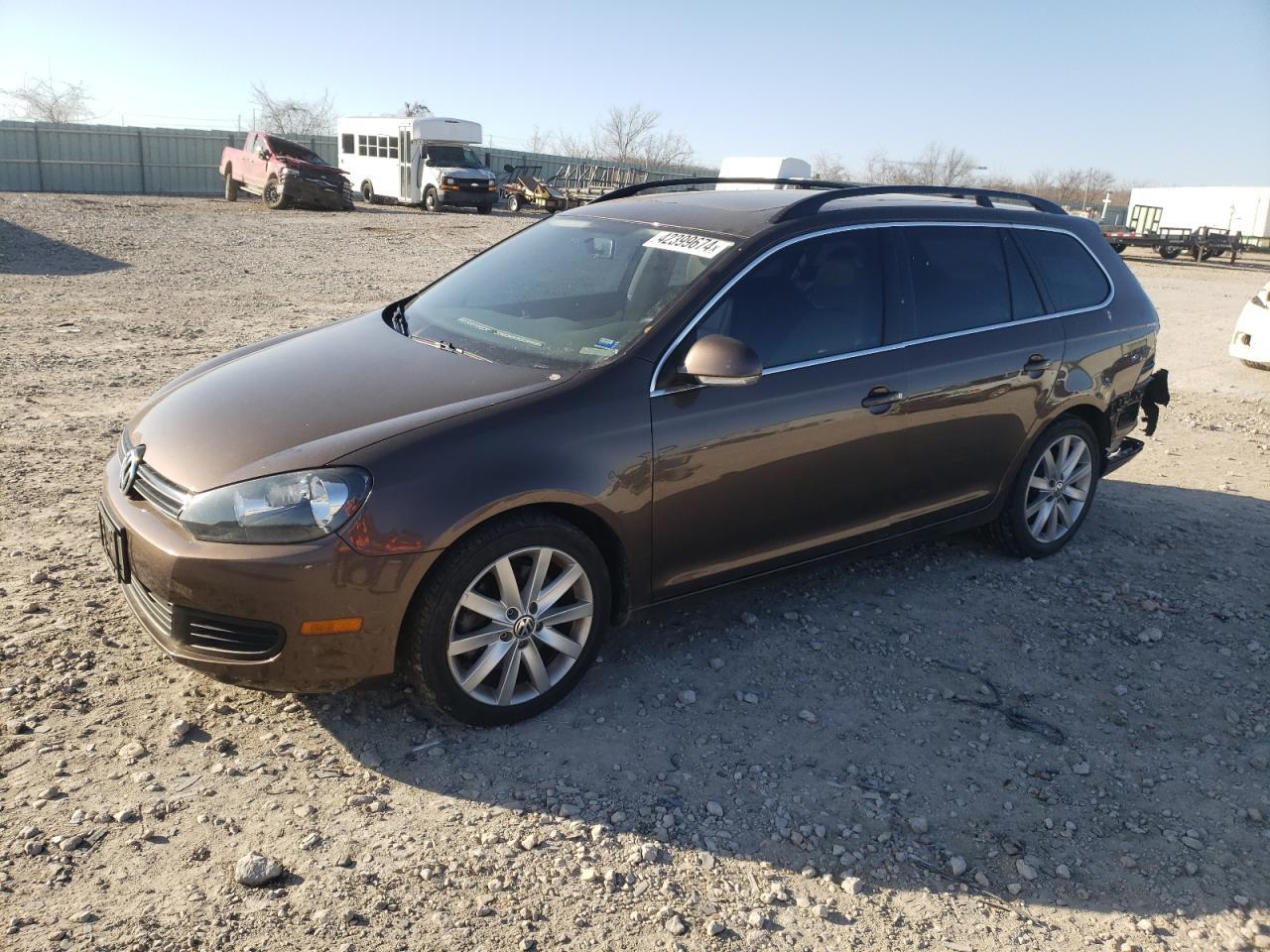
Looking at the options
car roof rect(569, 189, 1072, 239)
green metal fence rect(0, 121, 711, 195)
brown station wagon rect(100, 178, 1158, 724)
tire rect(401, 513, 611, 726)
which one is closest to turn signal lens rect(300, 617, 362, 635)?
brown station wagon rect(100, 178, 1158, 724)

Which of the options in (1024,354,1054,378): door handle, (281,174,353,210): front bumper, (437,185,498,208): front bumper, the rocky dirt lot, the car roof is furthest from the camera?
(437,185,498,208): front bumper

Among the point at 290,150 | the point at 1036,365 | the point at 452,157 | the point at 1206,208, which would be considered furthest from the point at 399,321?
the point at 1206,208

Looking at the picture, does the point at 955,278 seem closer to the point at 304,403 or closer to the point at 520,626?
the point at 520,626

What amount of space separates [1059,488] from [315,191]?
A: 24.9 meters

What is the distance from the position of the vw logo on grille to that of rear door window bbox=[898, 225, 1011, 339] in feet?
10.6

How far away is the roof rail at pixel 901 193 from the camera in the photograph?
4.32m

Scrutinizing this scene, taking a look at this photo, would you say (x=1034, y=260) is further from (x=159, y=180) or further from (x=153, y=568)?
(x=159, y=180)

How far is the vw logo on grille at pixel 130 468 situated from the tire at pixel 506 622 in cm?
112

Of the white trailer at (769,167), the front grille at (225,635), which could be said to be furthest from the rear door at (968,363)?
the white trailer at (769,167)

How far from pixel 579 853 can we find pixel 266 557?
1307 mm

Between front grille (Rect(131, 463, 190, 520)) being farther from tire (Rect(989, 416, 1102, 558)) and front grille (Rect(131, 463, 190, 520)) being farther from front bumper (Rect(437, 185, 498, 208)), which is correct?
front bumper (Rect(437, 185, 498, 208))

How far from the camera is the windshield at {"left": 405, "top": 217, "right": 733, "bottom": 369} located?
395 centimetres

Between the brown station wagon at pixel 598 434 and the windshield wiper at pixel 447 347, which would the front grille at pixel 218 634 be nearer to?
the brown station wagon at pixel 598 434

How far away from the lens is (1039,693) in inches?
163
